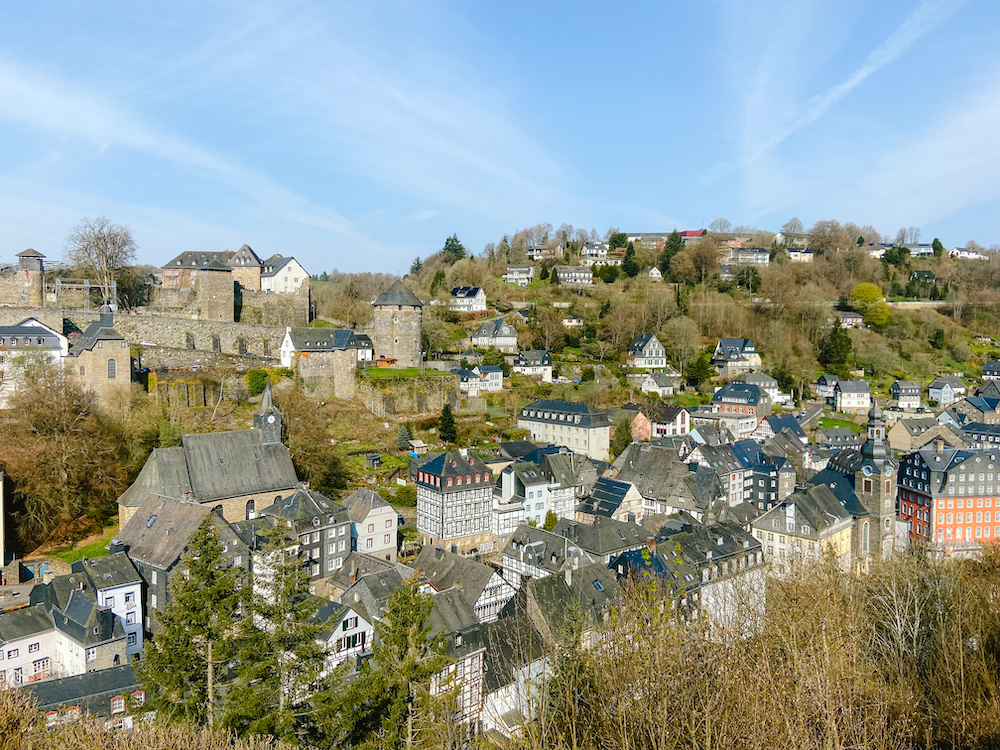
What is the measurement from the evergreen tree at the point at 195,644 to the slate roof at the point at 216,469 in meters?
13.1

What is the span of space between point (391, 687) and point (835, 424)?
51.8 metres

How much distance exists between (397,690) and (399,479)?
70.7ft

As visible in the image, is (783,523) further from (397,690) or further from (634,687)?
(634,687)

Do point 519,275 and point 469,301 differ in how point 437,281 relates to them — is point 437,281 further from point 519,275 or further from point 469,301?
point 519,275

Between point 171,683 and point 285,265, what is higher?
point 285,265

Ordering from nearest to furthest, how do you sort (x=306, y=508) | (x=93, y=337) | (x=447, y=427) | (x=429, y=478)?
1. (x=306, y=508)
2. (x=429, y=478)
3. (x=93, y=337)
4. (x=447, y=427)

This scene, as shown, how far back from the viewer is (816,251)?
308 ft

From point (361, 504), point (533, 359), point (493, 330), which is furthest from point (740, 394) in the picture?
point (361, 504)

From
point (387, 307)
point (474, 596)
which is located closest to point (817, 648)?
point (474, 596)

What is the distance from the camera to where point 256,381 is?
38.0m

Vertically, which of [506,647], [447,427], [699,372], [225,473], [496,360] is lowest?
[506,647]

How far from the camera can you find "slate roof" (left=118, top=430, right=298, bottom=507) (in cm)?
→ 2584

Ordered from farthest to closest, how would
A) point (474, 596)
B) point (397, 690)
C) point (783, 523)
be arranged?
point (783, 523) → point (474, 596) → point (397, 690)

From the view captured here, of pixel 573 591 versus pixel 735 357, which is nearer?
pixel 573 591
